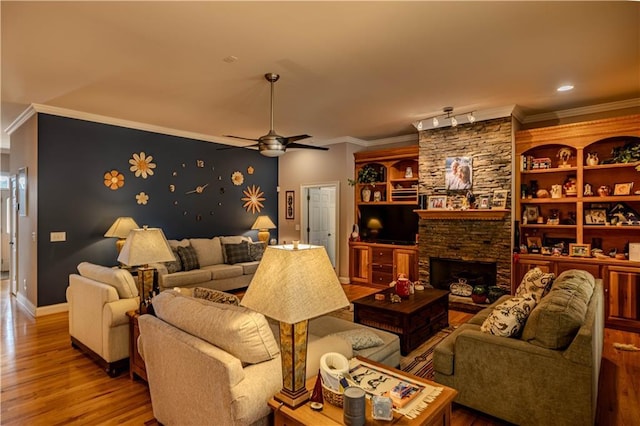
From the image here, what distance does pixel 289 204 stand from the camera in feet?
26.2

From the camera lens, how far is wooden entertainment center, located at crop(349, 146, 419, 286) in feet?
20.5

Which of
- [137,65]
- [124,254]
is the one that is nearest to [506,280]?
[124,254]

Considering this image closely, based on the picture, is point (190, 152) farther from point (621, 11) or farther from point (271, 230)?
point (621, 11)

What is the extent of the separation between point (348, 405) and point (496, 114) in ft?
16.0

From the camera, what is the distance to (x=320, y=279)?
1587 mm

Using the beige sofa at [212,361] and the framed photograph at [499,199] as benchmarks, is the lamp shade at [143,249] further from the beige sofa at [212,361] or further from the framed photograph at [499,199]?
the framed photograph at [499,199]

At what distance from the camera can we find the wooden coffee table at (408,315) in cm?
351

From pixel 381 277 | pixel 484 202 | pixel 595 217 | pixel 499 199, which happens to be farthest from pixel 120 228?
pixel 595 217

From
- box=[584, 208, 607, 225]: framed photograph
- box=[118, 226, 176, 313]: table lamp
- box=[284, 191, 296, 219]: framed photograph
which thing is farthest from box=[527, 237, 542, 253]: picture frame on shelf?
box=[118, 226, 176, 313]: table lamp

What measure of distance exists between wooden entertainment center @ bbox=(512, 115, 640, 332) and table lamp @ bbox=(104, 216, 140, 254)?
19.2 feet

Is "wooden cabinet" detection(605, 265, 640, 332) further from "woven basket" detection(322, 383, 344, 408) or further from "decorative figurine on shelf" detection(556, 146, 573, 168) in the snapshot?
"woven basket" detection(322, 383, 344, 408)

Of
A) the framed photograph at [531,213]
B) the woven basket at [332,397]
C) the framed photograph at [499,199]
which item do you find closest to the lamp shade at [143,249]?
the woven basket at [332,397]

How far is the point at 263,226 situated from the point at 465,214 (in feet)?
13.4

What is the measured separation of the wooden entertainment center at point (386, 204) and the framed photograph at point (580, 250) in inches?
87.2
